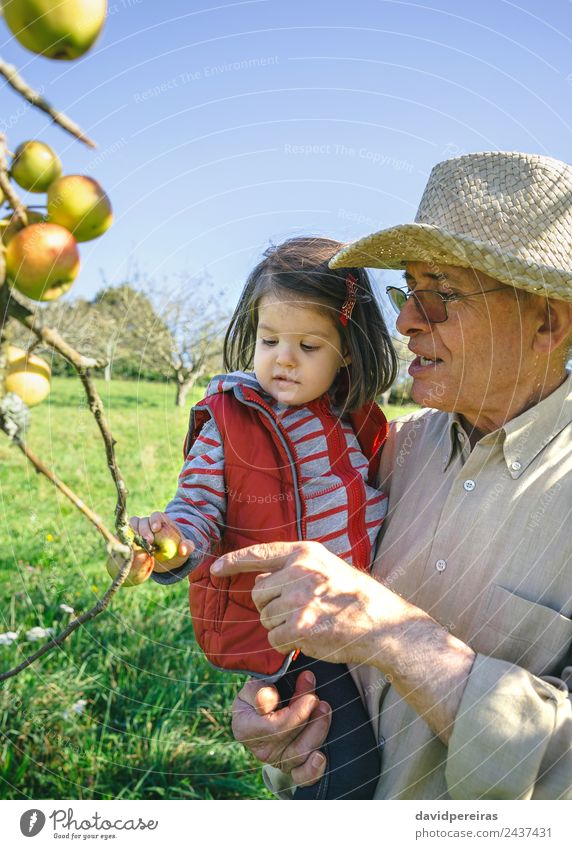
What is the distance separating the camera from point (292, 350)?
1.54m

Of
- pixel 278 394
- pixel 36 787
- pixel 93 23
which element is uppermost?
pixel 93 23

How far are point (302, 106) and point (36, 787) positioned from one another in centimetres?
194

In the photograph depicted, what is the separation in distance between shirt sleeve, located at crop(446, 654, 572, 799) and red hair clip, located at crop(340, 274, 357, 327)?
733 millimetres

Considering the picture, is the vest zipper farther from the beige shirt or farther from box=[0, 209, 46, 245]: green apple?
box=[0, 209, 46, 245]: green apple

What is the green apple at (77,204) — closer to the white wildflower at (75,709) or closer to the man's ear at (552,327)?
the man's ear at (552,327)

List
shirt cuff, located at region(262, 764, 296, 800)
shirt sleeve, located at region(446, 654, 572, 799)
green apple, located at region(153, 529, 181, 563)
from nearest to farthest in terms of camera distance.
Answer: green apple, located at region(153, 529, 181, 563)
shirt sleeve, located at region(446, 654, 572, 799)
shirt cuff, located at region(262, 764, 296, 800)

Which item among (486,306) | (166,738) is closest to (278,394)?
(486,306)

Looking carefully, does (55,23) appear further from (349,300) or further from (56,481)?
(349,300)

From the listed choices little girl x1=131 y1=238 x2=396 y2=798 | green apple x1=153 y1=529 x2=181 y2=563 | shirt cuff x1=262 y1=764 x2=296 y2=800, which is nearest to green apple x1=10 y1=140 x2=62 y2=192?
green apple x1=153 y1=529 x2=181 y2=563

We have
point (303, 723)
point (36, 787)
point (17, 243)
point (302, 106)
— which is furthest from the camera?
point (36, 787)

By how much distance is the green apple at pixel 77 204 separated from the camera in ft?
1.42

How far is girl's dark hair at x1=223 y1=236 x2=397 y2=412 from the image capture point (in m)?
1.60
